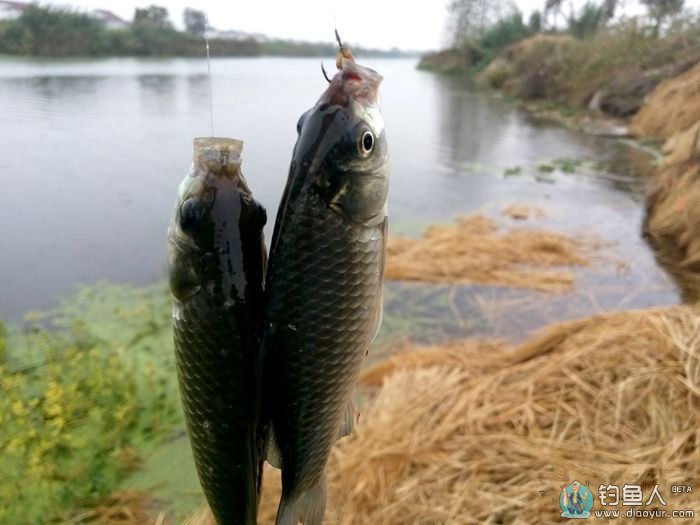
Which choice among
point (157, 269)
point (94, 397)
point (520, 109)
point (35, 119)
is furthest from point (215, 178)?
point (520, 109)

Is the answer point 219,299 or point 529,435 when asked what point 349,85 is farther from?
point 529,435

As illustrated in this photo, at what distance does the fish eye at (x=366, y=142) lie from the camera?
1106mm

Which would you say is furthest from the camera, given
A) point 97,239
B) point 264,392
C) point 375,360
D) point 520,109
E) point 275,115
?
point 520,109

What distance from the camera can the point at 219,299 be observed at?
1018 mm

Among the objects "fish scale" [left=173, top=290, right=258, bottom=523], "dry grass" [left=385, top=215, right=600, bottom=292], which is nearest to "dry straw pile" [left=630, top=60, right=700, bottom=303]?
"dry grass" [left=385, top=215, right=600, bottom=292]

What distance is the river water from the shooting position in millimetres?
6543

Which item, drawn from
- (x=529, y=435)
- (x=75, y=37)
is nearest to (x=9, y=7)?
(x=529, y=435)

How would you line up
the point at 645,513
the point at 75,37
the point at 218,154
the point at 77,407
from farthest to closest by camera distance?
1. the point at 75,37
2. the point at 77,407
3. the point at 645,513
4. the point at 218,154

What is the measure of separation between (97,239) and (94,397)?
4.14m

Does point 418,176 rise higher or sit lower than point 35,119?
lower

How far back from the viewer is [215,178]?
40.0 inches

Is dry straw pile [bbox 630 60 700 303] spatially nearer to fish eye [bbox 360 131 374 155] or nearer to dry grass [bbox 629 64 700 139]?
dry grass [bbox 629 64 700 139]

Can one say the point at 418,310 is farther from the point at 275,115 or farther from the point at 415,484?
the point at 275,115

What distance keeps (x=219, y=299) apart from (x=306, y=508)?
560 mm
